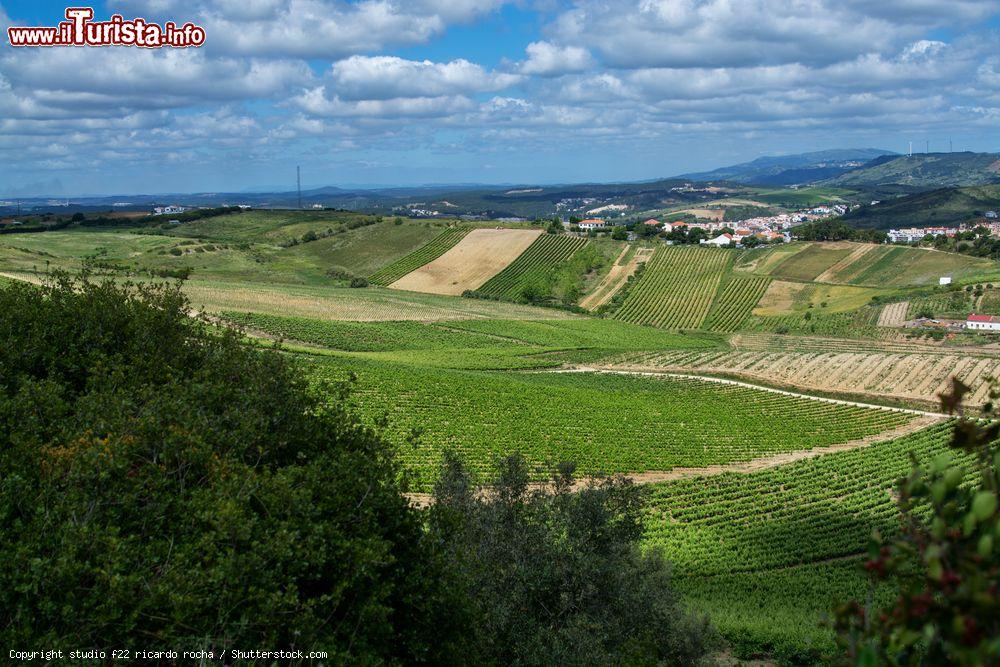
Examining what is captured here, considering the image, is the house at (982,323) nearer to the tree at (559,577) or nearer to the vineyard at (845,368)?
the vineyard at (845,368)

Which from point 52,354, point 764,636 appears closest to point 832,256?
point 764,636

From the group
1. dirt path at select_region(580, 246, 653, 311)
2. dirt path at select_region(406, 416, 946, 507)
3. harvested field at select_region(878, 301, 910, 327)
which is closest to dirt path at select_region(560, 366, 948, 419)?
dirt path at select_region(406, 416, 946, 507)

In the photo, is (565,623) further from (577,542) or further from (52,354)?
(52,354)

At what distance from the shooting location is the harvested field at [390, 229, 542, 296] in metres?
125

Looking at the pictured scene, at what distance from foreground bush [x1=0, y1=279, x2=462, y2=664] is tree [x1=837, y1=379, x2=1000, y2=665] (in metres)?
8.64

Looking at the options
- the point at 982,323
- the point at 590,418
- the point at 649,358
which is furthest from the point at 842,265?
the point at 590,418

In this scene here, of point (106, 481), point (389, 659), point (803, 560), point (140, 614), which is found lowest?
point (803, 560)

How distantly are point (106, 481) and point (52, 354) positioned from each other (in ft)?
26.7

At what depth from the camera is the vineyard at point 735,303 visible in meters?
109

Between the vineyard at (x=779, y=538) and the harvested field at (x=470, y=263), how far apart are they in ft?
259

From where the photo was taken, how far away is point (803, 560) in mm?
36781

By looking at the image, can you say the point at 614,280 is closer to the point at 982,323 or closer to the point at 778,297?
the point at 778,297

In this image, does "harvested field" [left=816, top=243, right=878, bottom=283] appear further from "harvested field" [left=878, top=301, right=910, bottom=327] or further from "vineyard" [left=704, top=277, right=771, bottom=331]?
"harvested field" [left=878, top=301, right=910, bottom=327]

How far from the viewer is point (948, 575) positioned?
5289mm
